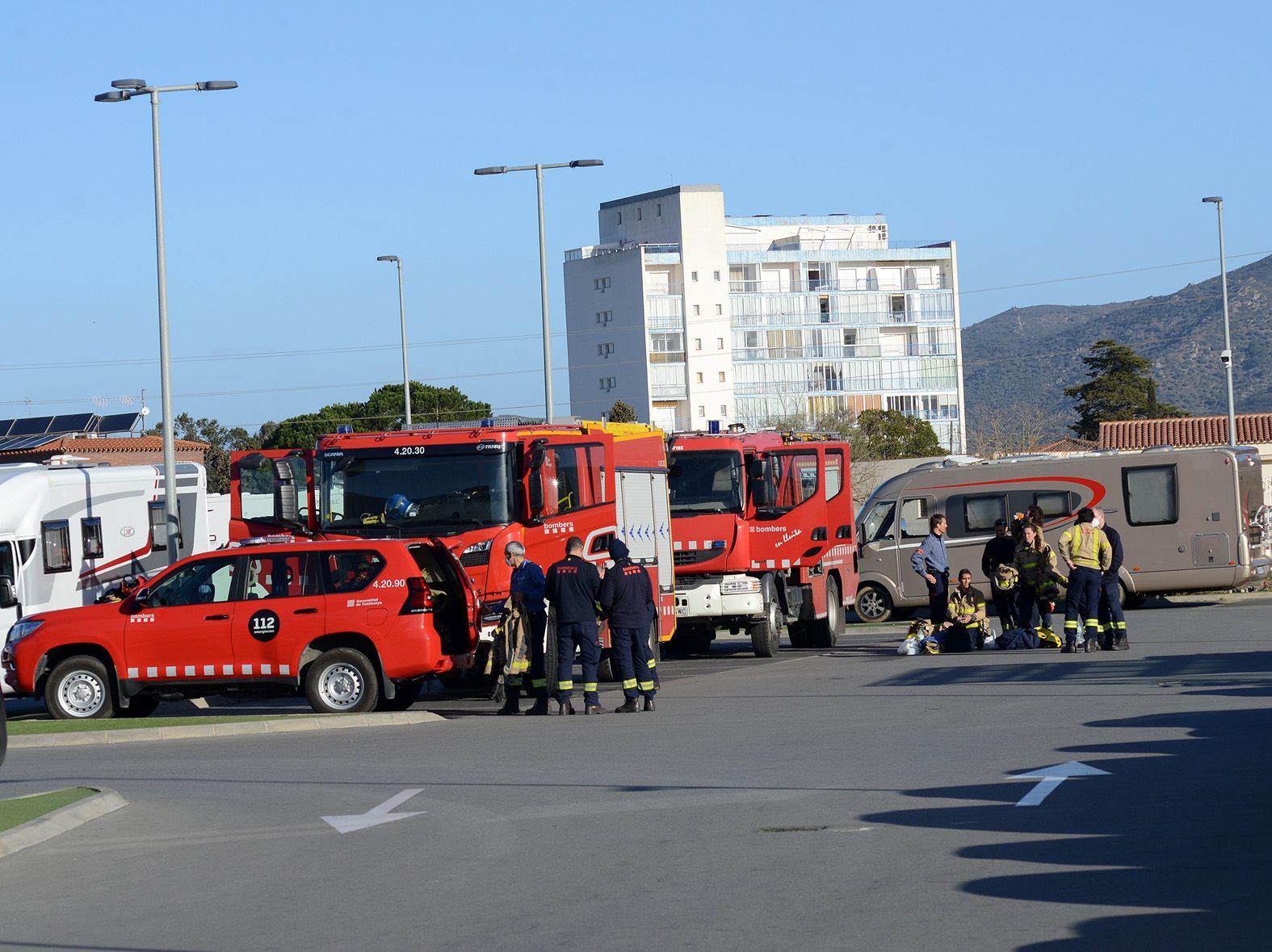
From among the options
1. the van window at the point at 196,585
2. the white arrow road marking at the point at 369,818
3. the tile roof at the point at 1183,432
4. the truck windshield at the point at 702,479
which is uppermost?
the tile roof at the point at 1183,432

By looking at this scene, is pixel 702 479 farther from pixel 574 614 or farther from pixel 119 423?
pixel 119 423

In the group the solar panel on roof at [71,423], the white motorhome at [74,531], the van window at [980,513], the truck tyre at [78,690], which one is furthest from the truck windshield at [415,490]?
the solar panel on roof at [71,423]

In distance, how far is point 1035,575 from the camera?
22.8m

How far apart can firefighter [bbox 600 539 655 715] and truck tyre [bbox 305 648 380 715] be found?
2521mm

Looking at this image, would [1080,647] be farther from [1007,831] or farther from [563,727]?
[1007,831]

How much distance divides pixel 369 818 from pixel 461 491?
8.33 metres

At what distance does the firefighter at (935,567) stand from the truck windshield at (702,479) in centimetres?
284

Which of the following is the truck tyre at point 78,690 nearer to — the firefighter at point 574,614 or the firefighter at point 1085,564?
the firefighter at point 574,614

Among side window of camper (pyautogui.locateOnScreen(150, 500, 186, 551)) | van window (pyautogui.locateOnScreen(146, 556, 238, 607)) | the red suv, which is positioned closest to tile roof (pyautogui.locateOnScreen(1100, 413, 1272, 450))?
side window of camper (pyautogui.locateOnScreen(150, 500, 186, 551))

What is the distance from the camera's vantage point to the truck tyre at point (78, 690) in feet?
59.2

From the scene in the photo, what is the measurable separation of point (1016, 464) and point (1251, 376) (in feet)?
522

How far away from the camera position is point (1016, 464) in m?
30.9

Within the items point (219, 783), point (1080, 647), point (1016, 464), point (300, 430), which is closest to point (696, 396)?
point (300, 430)

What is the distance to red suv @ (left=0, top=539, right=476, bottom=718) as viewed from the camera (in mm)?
17250
